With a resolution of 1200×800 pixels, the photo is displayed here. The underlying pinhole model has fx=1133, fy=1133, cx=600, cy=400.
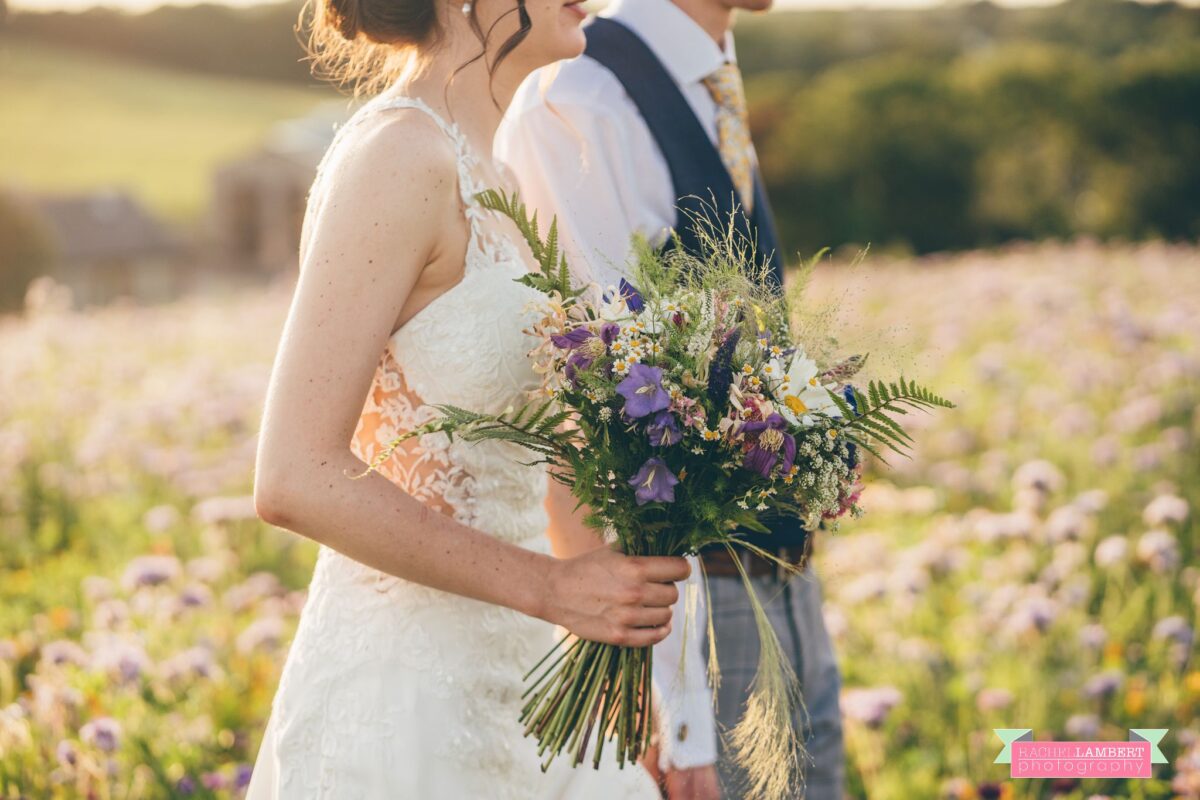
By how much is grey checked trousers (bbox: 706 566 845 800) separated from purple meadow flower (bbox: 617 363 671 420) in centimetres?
94

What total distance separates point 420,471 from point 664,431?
19.9 inches

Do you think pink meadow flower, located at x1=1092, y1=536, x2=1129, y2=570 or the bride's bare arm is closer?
the bride's bare arm

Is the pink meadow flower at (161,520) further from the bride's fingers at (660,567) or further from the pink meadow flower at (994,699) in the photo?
the bride's fingers at (660,567)

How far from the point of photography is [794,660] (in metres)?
2.63

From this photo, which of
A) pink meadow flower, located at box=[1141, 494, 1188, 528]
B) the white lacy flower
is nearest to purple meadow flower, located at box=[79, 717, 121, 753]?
the white lacy flower

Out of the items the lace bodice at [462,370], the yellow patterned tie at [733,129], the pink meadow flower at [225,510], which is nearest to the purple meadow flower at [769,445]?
the lace bodice at [462,370]

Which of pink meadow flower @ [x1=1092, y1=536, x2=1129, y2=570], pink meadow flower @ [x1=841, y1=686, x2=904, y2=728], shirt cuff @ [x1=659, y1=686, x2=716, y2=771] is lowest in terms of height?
pink meadow flower @ [x1=841, y1=686, x2=904, y2=728]

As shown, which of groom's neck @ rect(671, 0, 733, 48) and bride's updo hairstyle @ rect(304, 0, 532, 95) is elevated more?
groom's neck @ rect(671, 0, 733, 48)

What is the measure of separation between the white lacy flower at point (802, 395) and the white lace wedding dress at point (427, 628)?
464mm

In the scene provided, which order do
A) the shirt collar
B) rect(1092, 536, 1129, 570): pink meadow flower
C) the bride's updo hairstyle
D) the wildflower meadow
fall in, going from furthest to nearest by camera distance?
1. rect(1092, 536, 1129, 570): pink meadow flower
2. the wildflower meadow
3. the shirt collar
4. the bride's updo hairstyle

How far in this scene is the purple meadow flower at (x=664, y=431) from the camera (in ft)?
5.29

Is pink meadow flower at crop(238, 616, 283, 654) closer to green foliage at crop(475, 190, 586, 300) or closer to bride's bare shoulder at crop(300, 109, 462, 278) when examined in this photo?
bride's bare shoulder at crop(300, 109, 462, 278)

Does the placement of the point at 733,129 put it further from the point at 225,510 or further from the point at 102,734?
the point at 225,510

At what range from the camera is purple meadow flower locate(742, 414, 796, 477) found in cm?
163
